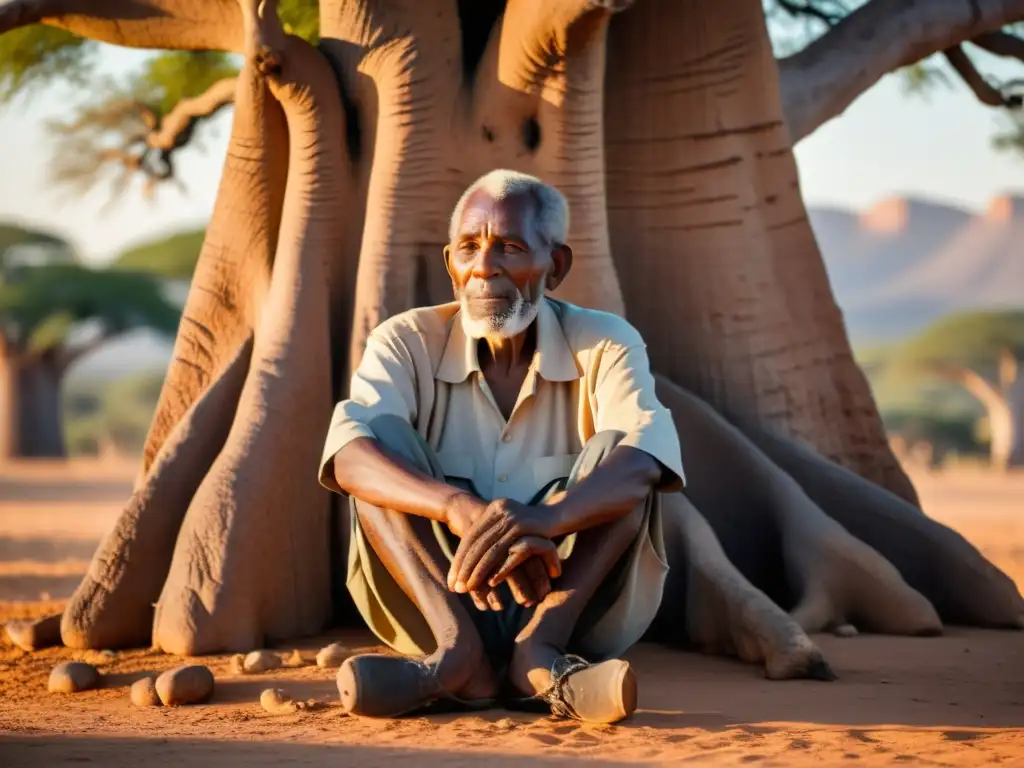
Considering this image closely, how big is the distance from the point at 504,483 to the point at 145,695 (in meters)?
1.21

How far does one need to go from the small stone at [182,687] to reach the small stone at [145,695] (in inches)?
1.0

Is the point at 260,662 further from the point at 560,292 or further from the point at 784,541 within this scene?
the point at 784,541

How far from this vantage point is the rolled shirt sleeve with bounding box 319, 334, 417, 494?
13.7 ft

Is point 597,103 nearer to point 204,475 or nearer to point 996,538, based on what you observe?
point 204,475

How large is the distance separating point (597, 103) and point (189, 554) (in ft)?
7.77

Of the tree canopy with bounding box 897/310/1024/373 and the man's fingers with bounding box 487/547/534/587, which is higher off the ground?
the tree canopy with bounding box 897/310/1024/373

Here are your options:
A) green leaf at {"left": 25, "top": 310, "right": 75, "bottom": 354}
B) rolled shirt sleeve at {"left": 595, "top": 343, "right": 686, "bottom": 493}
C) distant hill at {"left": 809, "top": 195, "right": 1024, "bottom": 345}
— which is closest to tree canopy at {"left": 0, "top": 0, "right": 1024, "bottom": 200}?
rolled shirt sleeve at {"left": 595, "top": 343, "right": 686, "bottom": 493}

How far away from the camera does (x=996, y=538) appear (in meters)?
12.0

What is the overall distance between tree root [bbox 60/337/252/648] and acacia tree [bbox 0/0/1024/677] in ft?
0.03

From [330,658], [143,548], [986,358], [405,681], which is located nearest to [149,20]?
[143,548]

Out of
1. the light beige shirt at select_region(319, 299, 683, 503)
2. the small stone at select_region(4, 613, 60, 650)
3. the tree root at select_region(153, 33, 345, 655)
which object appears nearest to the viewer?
the light beige shirt at select_region(319, 299, 683, 503)

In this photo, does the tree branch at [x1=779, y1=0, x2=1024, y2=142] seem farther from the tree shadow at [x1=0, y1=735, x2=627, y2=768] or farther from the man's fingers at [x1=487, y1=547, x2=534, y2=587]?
the tree shadow at [x1=0, y1=735, x2=627, y2=768]

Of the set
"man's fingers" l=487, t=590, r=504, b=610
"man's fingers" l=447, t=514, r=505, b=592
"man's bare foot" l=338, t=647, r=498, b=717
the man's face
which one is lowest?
"man's bare foot" l=338, t=647, r=498, b=717

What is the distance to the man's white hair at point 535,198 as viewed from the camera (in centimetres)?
435
